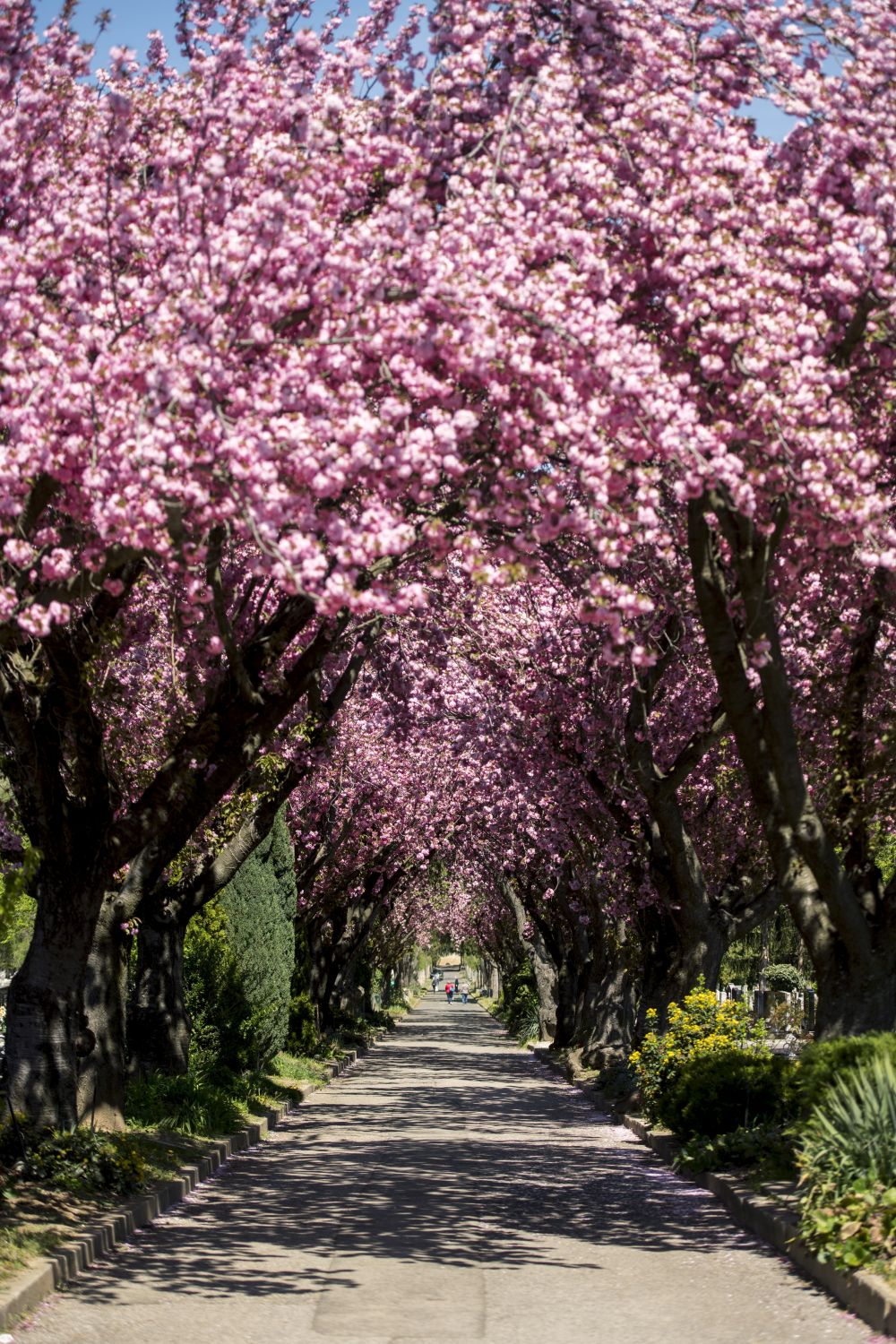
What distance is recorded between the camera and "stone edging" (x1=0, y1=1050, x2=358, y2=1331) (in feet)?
29.5

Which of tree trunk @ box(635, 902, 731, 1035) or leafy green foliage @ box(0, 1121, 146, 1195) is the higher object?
tree trunk @ box(635, 902, 731, 1035)

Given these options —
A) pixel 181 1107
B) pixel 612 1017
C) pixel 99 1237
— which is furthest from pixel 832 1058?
pixel 612 1017

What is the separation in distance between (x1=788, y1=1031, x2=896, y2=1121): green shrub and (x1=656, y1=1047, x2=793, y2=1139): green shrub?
3.02 meters

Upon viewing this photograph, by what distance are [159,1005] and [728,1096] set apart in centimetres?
825

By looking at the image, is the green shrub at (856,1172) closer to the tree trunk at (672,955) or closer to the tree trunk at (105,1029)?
the tree trunk at (105,1029)

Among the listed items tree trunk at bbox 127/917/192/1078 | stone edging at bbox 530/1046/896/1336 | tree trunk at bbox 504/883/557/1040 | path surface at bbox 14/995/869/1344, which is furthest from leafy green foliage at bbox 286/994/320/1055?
stone edging at bbox 530/1046/896/1336

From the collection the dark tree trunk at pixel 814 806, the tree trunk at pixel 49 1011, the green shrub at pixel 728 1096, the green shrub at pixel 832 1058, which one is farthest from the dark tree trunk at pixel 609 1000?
the tree trunk at pixel 49 1011

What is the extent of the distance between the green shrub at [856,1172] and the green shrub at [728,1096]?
466cm

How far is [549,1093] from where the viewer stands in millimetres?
31484

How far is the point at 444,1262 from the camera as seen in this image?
11148 millimetres

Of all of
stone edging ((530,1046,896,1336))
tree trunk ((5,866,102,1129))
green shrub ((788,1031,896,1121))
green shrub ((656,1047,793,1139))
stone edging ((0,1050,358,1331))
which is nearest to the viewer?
stone edging ((530,1046,896,1336))

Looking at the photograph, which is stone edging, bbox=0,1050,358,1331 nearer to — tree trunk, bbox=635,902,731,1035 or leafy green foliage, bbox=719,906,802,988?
tree trunk, bbox=635,902,731,1035

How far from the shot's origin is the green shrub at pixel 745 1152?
573 inches

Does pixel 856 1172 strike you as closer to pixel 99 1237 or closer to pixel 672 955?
pixel 99 1237
